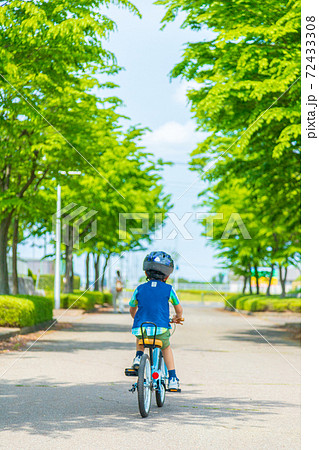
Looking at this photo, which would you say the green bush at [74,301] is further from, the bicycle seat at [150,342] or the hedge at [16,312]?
the bicycle seat at [150,342]

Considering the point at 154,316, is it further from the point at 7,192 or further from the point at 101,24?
the point at 7,192

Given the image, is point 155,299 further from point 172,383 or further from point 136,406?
point 136,406

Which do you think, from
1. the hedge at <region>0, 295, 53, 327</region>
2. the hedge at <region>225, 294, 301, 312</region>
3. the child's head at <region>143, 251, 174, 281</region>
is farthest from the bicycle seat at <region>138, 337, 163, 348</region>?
the hedge at <region>225, 294, 301, 312</region>

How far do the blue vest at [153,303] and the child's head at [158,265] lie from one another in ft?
0.30

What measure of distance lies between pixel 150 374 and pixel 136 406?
0.81 m

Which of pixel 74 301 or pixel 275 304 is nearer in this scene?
pixel 74 301

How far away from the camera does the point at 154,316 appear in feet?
25.7

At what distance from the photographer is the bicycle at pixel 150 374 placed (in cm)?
731

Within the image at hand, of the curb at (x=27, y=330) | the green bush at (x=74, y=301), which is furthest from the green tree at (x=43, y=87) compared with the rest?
the green bush at (x=74, y=301)

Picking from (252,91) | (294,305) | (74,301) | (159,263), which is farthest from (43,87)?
(294,305)

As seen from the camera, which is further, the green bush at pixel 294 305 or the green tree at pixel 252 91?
the green bush at pixel 294 305

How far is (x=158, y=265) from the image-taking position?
312 inches

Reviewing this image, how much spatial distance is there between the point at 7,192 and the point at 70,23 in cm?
685
